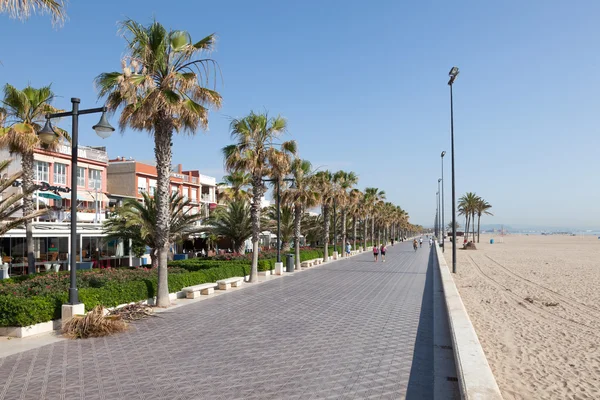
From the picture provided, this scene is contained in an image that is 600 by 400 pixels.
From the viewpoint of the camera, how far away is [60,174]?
105ft

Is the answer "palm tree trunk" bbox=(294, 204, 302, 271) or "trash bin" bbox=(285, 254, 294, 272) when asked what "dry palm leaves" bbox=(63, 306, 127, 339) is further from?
"palm tree trunk" bbox=(294, 204, 302, 271)

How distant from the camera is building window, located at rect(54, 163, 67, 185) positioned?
31.6 meters

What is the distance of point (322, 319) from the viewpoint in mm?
11344

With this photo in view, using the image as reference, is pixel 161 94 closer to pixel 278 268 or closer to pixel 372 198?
pixel 278 268

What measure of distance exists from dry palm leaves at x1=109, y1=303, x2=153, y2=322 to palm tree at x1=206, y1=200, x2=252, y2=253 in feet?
58.2

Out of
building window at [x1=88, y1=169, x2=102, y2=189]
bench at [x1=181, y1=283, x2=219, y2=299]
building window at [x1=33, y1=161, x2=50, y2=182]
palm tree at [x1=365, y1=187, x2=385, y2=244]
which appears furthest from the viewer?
palm tree at [x1=365, y1=187, x2=385, y2=244]

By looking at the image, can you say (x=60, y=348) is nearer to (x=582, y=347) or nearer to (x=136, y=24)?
(x=136, y=24)

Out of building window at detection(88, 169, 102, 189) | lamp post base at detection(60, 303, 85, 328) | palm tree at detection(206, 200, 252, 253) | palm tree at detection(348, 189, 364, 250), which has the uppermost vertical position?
building window at detection(88, 169, 102, 189)

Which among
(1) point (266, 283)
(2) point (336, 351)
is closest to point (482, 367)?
(2) point (336, 351)

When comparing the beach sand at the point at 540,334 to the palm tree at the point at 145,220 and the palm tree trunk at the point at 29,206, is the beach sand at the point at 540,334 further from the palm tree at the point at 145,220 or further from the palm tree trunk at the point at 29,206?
the palm tree trunk at the point at 29,206

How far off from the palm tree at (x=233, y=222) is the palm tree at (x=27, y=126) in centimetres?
1298

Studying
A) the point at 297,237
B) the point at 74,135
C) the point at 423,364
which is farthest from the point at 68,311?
the point at 297,237

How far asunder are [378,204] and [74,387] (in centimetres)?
6120

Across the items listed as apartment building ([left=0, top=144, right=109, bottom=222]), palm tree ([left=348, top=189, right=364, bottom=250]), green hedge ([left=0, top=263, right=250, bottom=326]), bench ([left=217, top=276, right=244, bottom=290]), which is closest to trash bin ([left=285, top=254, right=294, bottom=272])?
bench ([left=217, top=276, right=244, bottom=290])
